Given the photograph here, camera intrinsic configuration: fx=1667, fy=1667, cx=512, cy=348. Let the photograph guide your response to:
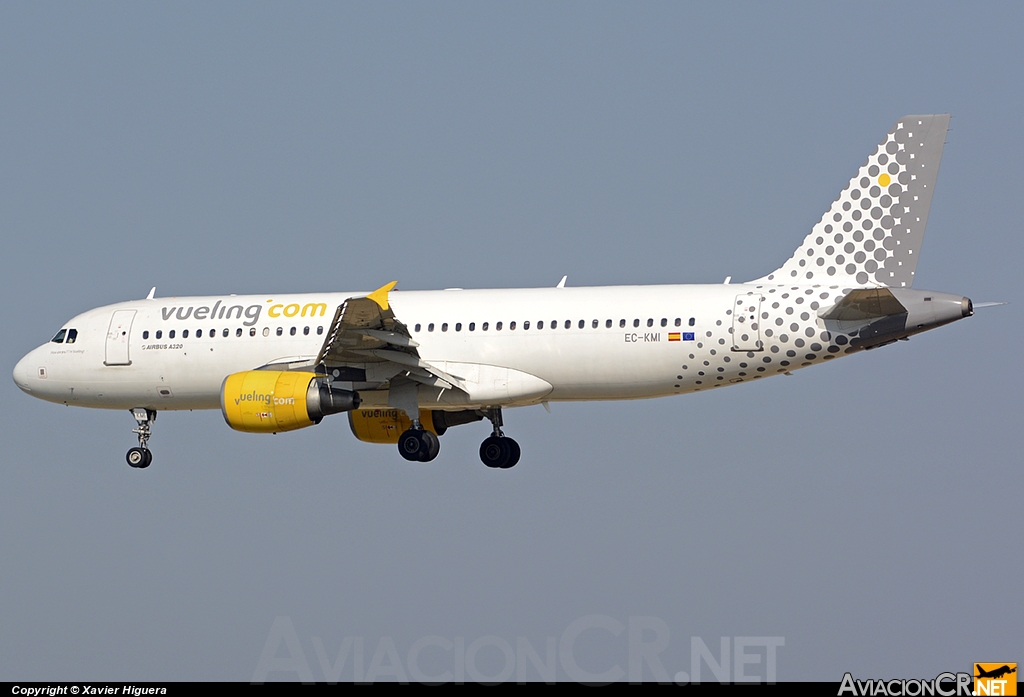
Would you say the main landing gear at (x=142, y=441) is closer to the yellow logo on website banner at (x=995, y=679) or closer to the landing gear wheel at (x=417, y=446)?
the landing gear wheel at (x=417, y=446)

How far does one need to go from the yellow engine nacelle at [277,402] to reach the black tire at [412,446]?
7.99 feet

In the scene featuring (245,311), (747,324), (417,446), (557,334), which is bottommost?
(417,446)

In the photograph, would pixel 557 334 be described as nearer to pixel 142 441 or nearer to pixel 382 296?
pixel 382 296

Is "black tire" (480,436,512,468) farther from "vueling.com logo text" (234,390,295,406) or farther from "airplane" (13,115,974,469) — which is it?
"vueling.com logo text" (234,390,295,406)

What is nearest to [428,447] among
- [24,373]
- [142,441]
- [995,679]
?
[142,441]

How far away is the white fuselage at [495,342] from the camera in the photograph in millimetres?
33375

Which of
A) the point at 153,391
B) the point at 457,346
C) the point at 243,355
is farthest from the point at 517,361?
the point at 153,391

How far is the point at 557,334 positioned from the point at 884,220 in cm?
707

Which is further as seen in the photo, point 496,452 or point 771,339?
point 496,452

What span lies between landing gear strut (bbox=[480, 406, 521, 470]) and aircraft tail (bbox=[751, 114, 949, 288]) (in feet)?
25.3

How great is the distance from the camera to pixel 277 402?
33969 mm

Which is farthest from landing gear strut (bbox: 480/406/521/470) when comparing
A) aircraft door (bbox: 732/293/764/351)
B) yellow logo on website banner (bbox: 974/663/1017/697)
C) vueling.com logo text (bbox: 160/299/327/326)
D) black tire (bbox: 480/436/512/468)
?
yellow logo on website banner (bbox: 974/663/1017/697)

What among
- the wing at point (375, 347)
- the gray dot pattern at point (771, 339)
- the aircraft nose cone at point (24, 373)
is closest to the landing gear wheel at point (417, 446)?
the wing at point (375, 347)

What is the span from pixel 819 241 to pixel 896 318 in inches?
114
